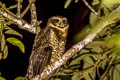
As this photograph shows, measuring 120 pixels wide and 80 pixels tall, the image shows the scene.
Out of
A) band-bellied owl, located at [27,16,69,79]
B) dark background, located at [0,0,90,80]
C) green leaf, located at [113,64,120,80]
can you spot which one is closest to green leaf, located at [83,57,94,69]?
green leaf, located at [113,64,120,80]

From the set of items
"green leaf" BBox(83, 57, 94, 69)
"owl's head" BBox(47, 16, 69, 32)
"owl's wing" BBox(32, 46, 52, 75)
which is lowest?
"owl's wing" BBox(32, 46, 52, 75)

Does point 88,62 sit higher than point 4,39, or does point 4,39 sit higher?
point 4,39

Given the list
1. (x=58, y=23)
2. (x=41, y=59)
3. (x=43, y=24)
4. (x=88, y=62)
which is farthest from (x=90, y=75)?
(x=43, y=24)

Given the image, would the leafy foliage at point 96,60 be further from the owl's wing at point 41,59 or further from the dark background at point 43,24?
the dark background at point 43,24

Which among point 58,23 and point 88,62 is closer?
point 88,62

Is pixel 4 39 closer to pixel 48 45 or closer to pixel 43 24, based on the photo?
pixel 48 45

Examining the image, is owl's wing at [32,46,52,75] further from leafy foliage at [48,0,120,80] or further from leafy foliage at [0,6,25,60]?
leafy foliage at [0,6,25,60]
